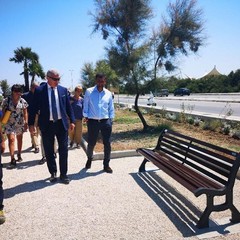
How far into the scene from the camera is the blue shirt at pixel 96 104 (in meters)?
5.83

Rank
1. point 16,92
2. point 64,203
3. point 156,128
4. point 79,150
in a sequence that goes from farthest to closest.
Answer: point 156,128
point 79,150
point 16,92
point 64,203

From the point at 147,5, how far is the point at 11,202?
9.01 meters

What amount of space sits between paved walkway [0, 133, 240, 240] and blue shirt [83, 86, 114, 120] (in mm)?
1153

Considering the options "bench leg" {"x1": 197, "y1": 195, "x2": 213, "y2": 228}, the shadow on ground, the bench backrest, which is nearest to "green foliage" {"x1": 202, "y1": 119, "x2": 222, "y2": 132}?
the bench backrest

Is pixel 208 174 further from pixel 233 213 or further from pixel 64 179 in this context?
pixel 64 179

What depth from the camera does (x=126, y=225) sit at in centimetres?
377

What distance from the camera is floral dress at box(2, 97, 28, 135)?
21.6 ft

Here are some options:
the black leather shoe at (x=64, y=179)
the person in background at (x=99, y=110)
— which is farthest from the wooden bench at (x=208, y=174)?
the black leather shoe at (x=64, y=179)

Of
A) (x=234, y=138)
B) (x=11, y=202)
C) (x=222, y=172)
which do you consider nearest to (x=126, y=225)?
(x=222, y=172)

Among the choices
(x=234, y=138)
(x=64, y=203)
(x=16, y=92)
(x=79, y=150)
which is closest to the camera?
(x=64, y=203)

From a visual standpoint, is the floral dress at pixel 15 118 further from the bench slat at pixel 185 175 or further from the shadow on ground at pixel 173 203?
the bench slat at pixel 185 175

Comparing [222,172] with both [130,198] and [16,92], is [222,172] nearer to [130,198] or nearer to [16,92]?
[130,198]

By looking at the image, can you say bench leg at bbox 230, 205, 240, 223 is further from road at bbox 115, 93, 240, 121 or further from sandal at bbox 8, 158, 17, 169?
road at bbox 115, 93, 240, 121

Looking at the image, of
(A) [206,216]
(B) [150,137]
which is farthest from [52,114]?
(B) [150,137]
